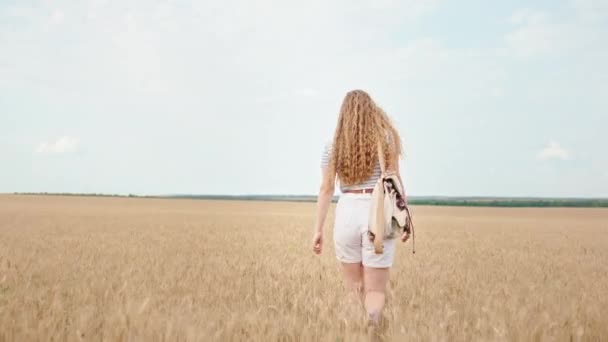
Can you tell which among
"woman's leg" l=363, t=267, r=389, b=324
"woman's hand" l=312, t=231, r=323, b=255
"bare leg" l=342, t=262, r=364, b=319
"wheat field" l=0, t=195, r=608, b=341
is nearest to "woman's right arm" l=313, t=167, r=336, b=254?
"woman's hand" l=312, t=231, r=323, b=255

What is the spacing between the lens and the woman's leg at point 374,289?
4395 millimetres

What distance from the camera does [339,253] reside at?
179 inches

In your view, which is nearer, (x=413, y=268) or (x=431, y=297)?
(x=431, y=297)

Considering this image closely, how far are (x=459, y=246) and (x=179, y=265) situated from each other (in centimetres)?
775

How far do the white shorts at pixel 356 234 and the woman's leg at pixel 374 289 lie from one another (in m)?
0.07

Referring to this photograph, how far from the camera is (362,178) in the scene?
437 cm

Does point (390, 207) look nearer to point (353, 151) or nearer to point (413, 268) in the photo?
point (353, 151)

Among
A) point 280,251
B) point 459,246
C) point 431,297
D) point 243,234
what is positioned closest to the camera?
point 431,297

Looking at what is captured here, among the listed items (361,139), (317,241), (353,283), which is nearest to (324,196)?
(317,241)

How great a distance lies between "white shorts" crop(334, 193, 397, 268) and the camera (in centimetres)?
430

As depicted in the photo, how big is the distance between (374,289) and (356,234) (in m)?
0.47

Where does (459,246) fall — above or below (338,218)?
below

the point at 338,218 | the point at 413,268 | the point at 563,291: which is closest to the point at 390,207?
the point at 338,218

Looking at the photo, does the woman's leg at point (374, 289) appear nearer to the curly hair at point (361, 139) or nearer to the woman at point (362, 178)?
the woman at point (362, 178)
